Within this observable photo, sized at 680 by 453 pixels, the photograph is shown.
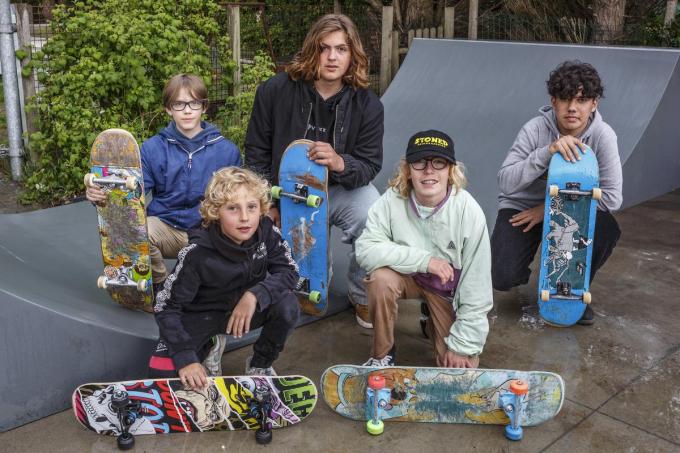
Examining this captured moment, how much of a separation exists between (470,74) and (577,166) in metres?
3.37

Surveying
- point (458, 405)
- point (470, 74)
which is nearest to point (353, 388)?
point (458, 405)

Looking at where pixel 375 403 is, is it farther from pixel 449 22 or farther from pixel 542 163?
pixel 449 22

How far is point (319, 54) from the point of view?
10.9ft

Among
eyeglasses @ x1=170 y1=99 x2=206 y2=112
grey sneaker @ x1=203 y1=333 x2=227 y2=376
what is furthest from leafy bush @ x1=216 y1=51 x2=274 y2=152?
grey sneaker @ x1=203 y1=333 x2=227 y2=376

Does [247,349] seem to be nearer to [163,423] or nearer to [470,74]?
[163,423]

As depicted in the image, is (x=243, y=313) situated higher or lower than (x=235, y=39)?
lower

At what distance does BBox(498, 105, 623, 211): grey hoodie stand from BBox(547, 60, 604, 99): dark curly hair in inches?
7.9

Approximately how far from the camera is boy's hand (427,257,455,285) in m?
2.67

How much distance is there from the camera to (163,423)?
248cm

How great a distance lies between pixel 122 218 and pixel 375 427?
1.39 metres

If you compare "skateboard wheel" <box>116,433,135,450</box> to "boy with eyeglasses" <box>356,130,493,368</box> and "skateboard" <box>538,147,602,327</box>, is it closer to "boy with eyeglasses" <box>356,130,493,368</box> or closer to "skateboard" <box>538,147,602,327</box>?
"boy with eyeglasses" <box>356,130,493,368</box>

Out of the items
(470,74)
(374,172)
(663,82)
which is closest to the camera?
(374,172)

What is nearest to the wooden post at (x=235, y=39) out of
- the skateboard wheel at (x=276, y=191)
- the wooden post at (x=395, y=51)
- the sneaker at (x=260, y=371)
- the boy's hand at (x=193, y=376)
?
the wooden post at (x=395, y=51)

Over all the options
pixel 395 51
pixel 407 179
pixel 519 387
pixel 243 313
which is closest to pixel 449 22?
pixel 395 51
